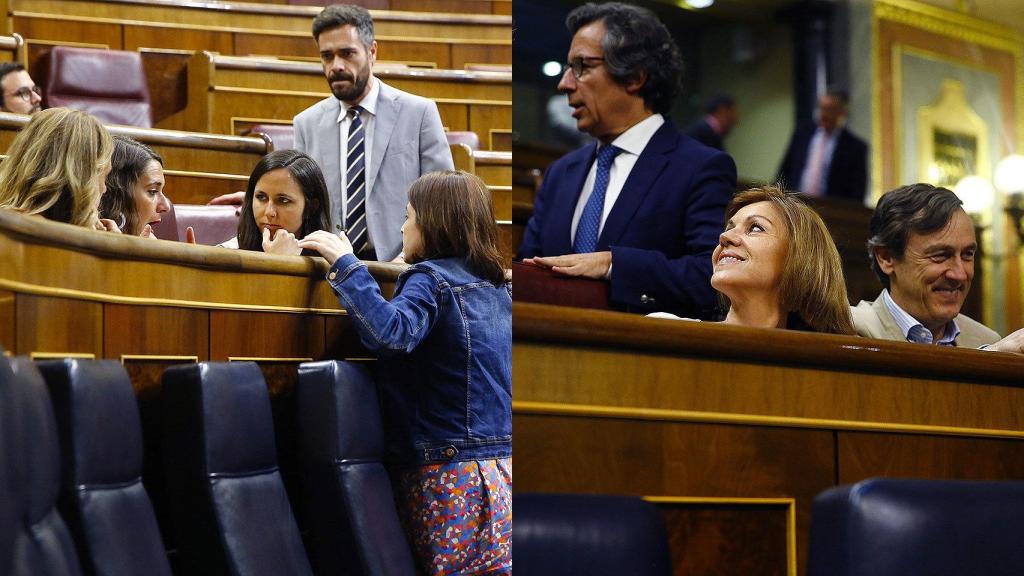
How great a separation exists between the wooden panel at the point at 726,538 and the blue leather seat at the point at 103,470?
0.76 ft

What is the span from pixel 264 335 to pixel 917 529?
0.33 metres

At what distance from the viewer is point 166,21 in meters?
1.23

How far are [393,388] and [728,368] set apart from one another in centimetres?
24

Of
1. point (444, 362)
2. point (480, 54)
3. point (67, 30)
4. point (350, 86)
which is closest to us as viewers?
point (444, 362)

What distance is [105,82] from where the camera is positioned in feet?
3.46

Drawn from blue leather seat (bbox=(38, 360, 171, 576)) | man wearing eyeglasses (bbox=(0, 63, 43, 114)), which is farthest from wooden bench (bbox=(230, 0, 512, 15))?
blue leather seat (bbox=(38, 360, 171, 576))

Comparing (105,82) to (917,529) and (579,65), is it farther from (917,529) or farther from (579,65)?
Result: (917,529)

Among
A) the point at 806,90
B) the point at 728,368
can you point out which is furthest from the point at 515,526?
the point at 806,90

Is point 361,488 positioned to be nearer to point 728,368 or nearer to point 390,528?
point 390,528

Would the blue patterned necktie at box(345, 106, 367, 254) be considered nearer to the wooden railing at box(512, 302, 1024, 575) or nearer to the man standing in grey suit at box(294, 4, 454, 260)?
the man standing in grey suit at box(294, 4, 454, 260)

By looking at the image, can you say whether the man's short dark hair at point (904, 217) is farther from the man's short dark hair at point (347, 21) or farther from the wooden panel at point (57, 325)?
the man's short dark hair at point (347, 21)

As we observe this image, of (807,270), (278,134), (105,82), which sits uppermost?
(105,82)

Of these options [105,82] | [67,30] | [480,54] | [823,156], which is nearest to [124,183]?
[823,156]

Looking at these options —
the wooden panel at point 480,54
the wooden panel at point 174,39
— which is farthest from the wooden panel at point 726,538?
the wooden panel at point 480,54
